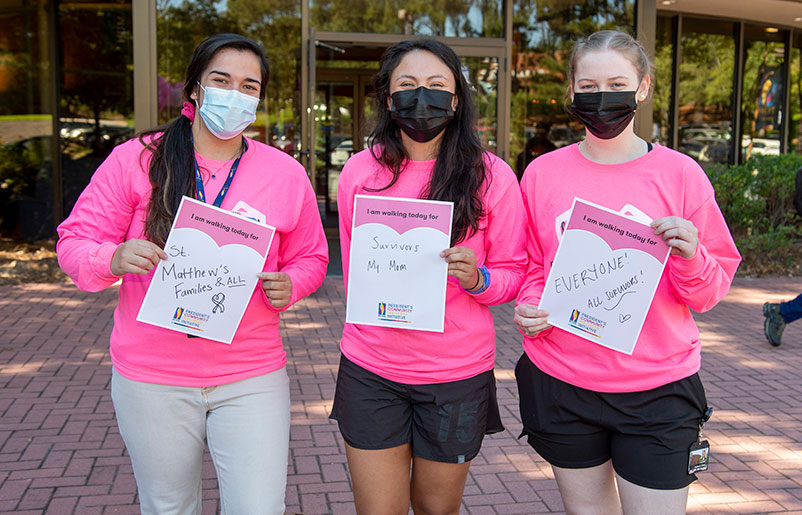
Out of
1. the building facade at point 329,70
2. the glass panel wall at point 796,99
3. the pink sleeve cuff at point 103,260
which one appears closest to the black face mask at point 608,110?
the pink sleeve cuff at point 103,260

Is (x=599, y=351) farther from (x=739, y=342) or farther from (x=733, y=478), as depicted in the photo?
(x=739, y=342)

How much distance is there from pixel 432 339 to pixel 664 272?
0.74 meters

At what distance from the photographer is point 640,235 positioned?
218 centimetres

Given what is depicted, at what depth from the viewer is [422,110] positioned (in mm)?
2377

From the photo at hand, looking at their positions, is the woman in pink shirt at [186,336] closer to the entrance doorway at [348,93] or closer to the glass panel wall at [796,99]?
the entrance doorway at [348,93]

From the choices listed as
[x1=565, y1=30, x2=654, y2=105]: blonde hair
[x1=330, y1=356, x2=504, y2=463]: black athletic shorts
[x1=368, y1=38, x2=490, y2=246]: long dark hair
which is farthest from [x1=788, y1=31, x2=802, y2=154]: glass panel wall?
[x1=330, y1=356, x2=504, y2=463]: black athletic shorts

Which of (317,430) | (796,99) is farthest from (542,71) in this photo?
(317,430)

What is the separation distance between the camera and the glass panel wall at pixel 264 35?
36.0 feet

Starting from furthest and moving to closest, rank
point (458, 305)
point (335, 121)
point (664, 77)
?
point (664, 77) < point (335, 121) < point (458, 305)

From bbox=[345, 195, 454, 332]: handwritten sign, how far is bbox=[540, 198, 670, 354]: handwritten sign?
0.35 meters

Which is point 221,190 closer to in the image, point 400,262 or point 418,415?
point 400,262

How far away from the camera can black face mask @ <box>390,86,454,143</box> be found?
2381 mm

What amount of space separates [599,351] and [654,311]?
0.67ft

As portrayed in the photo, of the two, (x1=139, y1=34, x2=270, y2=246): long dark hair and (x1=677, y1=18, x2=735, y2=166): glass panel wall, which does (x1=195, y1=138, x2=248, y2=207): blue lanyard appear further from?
(x1=677, y1=18, x2=735, y2=166): glass panel wall
